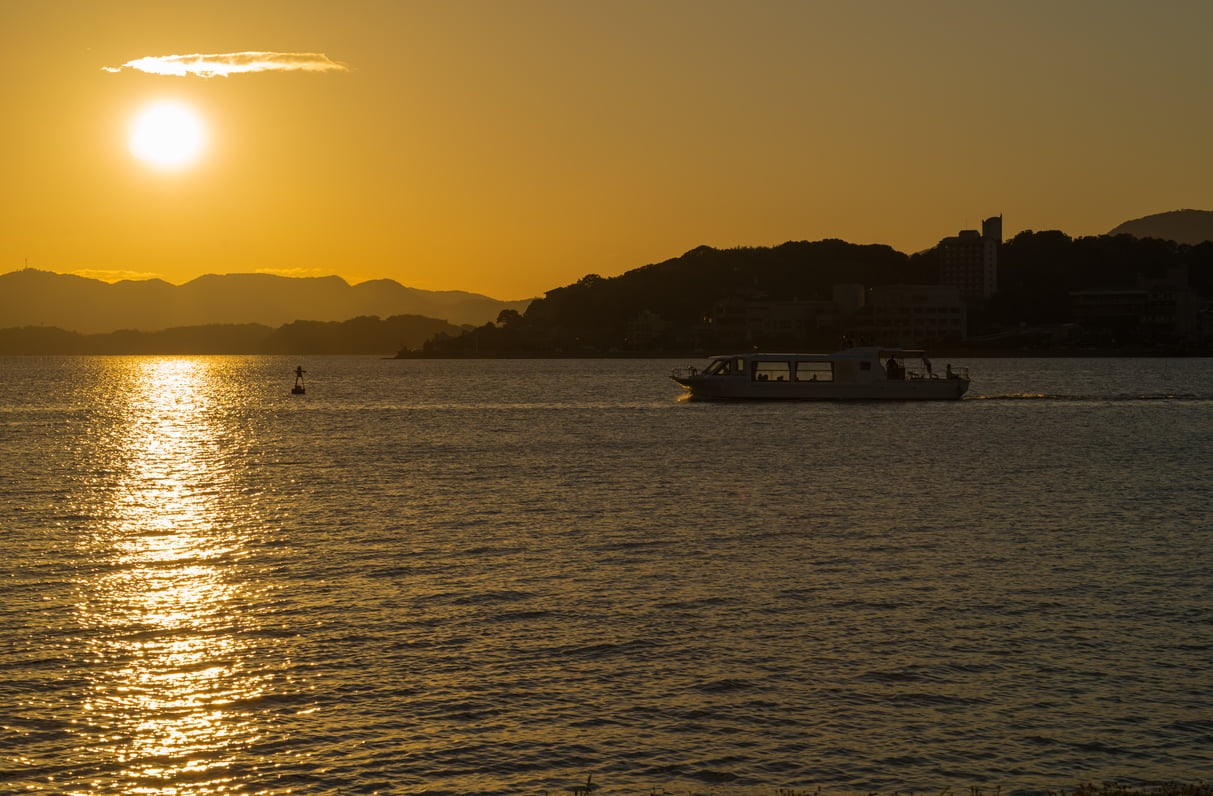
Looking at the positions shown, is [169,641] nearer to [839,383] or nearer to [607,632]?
[607,632]

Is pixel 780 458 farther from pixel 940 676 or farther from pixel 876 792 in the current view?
pixel 876 792

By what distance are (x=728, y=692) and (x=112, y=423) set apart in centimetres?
10438

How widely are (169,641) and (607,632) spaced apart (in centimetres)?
860

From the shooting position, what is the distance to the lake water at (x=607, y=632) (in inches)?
704

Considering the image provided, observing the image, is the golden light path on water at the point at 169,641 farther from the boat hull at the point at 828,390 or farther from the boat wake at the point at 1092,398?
the boat wake at the point at 1092,398

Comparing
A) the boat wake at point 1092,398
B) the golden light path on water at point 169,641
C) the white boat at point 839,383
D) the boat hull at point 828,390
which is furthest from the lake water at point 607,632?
the boat wake at point 1092,398

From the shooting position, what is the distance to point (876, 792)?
16.5 meters

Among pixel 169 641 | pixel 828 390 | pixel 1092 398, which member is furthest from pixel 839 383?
pixel 169 641

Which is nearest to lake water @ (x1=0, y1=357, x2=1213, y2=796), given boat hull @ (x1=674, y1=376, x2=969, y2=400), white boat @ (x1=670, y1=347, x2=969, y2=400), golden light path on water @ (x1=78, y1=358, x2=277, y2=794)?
golden light path on water @ (x1=78, y1=358, x2=277, y2=794)

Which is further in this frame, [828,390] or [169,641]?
[828,390]

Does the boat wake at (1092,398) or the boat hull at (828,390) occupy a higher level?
the boat hull at (828,390)

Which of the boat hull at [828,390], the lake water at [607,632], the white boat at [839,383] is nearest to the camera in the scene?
the lake water at [607,632]

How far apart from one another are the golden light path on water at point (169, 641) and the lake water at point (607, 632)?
0.30 feet

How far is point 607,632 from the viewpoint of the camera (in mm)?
25141
